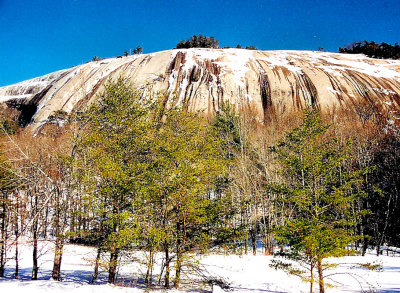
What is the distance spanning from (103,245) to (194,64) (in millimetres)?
41007

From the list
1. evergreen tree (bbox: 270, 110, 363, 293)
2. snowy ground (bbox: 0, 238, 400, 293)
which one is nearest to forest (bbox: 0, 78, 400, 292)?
evergreen tree (bbox: 270, 110, 363, 293)

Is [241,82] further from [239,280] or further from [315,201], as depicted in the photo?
[315,201]

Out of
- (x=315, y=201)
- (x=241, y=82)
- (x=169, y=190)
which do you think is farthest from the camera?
(x=241, y=82)

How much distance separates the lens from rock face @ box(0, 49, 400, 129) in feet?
128

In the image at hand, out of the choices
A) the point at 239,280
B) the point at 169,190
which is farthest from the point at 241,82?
the point at 169,190

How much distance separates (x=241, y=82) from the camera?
4278 centimetres

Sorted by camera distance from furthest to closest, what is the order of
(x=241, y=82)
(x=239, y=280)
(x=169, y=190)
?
(x=241, y=82) < (x=239, y=280) < (x=169, y=190)

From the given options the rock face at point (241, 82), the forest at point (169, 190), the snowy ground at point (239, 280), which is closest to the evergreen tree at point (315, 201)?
the forest at point (169, 190)

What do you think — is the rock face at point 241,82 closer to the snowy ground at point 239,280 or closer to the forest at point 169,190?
the snowy ground at point 239,280

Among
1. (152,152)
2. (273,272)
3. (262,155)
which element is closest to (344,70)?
(262,155)

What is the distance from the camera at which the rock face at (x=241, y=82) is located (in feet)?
128

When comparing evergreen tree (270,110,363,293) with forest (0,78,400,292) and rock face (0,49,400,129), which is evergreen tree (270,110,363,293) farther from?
rock face (0,49,400,129)

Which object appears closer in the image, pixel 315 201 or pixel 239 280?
pixel 315 201

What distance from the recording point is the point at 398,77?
4291 cm
